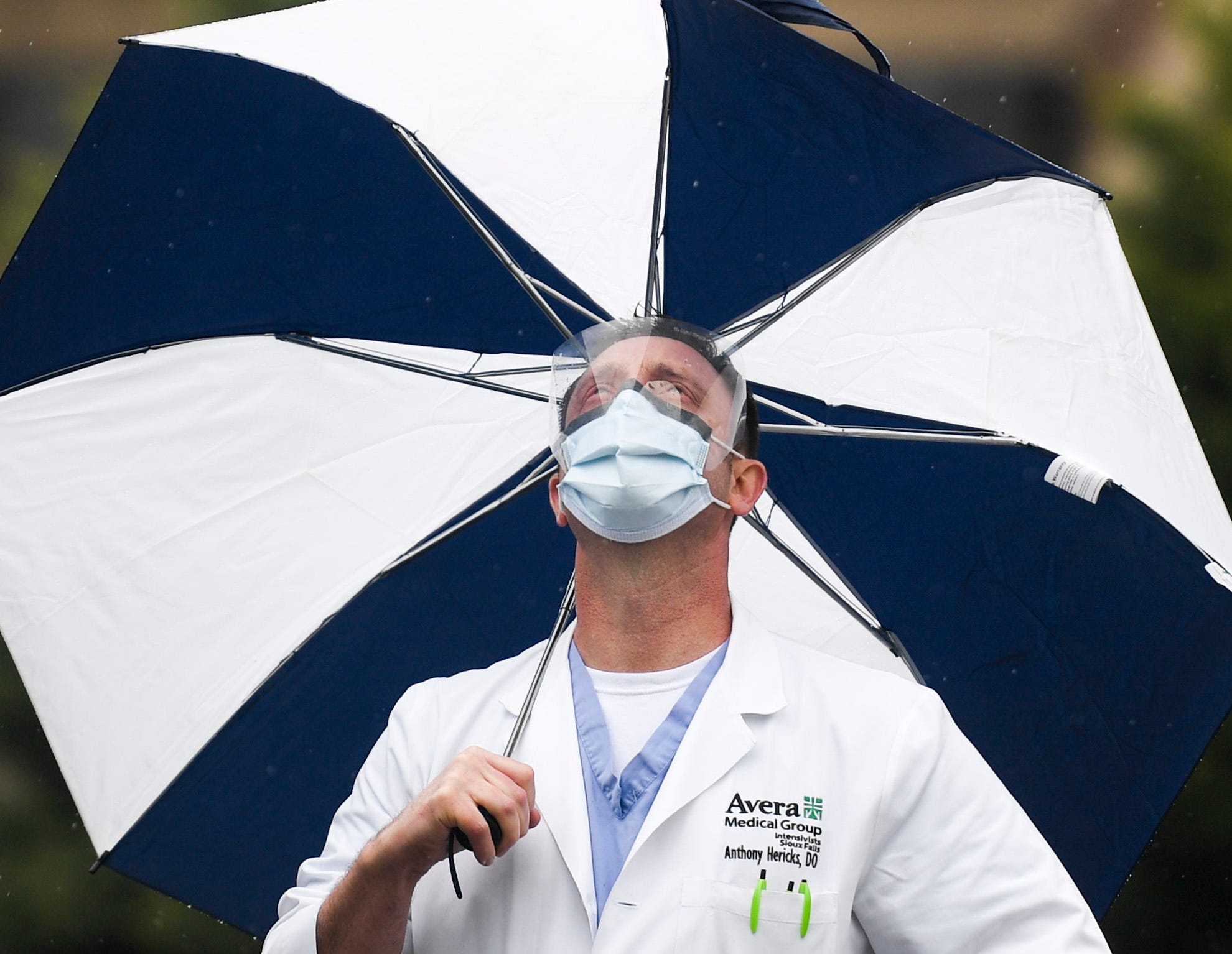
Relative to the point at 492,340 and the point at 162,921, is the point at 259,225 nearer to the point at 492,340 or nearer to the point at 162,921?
the point at 492,340

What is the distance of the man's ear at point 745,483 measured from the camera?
8.64ft

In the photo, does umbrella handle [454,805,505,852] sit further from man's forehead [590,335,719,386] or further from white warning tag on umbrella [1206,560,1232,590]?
white warning tag on umbrella [1206,560,1232,590]

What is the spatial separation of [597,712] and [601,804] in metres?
0.16

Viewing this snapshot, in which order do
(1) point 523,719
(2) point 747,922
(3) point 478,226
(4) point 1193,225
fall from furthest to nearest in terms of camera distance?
(4) point 1193,225 < (3) point 478,226 < (1) point 523,719 < (2) point 747,922

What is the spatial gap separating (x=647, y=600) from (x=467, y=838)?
541 mm

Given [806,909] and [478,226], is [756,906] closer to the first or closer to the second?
[806,909]

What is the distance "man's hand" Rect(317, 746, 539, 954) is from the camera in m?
2.16

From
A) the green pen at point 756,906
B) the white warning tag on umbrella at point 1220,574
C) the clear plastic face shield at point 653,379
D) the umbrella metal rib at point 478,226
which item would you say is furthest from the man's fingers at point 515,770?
the white warning tag on umbrella at point 1220,574

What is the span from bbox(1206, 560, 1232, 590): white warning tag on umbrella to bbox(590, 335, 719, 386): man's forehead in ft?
3.60

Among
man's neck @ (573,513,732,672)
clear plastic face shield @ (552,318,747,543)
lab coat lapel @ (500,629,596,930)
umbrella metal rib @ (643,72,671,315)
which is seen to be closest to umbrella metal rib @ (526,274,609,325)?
umbrella metal rib @ (643,72,671,315)

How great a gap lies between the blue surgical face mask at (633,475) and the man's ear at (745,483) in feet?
0.34

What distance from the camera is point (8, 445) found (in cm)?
309

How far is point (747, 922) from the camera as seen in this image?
90.4 inches

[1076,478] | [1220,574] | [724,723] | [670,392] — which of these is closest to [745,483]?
[670,392]
